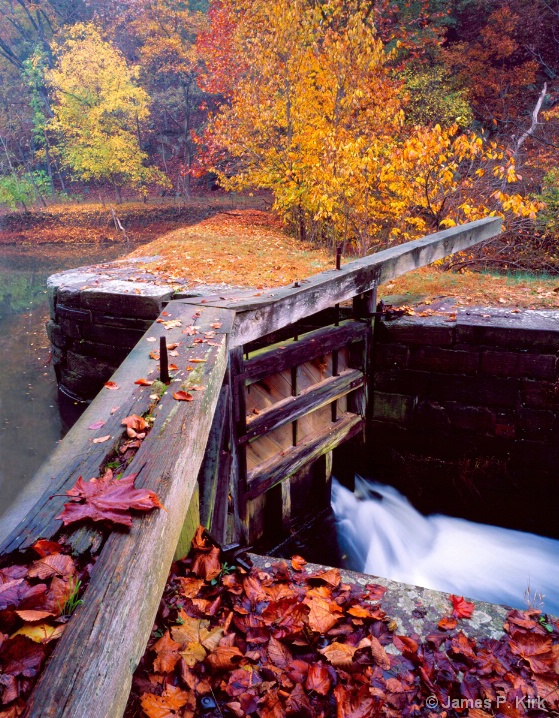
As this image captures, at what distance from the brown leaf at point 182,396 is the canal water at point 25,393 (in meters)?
3.48

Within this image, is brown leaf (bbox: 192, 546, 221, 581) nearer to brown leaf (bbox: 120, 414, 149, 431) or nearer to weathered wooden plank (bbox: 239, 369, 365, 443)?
brown leaf (bbox: 120, 414, 149, 431)

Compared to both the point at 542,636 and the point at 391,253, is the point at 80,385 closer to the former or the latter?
the point at 391,253

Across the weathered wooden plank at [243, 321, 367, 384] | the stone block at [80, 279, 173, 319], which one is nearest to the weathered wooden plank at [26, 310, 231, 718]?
the weathered wooden plank at [243, 321, 367, 384]

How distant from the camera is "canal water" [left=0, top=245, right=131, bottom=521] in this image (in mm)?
5949

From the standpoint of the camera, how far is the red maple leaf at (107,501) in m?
1.42

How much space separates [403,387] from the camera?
5.31m

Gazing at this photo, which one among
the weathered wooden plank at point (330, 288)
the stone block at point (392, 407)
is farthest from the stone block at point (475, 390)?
the weathered wooden plank at point (330, 288)

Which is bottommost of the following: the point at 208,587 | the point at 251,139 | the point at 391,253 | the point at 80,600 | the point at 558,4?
the point at 208,587

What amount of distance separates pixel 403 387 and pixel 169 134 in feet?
101

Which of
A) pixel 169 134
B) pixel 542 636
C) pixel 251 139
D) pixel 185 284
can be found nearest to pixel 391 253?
pixel 185 284

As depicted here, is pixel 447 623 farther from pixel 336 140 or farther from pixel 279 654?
pixel 336 140

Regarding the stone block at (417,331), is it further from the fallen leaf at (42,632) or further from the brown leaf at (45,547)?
the fallen leaf at (42,632)

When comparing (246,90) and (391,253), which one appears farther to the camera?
(246,90)

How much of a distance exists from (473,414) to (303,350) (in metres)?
2.21
